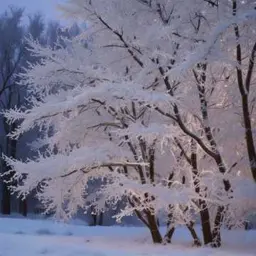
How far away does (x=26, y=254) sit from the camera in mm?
5910

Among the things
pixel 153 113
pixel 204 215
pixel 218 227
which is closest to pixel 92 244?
pixel 204 215

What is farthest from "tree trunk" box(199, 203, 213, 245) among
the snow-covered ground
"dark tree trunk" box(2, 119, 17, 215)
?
"dark tree trunk" box(2, 119, 17, 215)

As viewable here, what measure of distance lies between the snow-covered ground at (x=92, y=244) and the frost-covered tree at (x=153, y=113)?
1.88ft

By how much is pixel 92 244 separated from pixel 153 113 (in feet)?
10.8

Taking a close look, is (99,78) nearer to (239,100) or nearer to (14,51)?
(239,100)

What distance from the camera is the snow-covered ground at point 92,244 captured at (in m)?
6.23

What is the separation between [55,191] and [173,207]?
2.57 meters

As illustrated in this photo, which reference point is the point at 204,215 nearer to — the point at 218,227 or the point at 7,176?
the point at 218,227

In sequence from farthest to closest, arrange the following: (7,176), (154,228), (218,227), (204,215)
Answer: (7,176) < (154,228) < (204,215) < (218,227)

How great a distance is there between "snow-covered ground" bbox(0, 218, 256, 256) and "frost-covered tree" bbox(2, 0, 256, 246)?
57 centimetres

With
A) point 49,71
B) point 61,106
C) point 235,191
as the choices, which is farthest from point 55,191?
point 235,191

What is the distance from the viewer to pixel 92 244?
975 cm

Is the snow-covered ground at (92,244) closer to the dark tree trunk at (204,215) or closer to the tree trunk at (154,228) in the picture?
the tree trunk at (154,228)

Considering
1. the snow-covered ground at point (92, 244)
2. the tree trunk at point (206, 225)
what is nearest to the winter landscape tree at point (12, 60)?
the snow-covered ground at point (92, 244)
